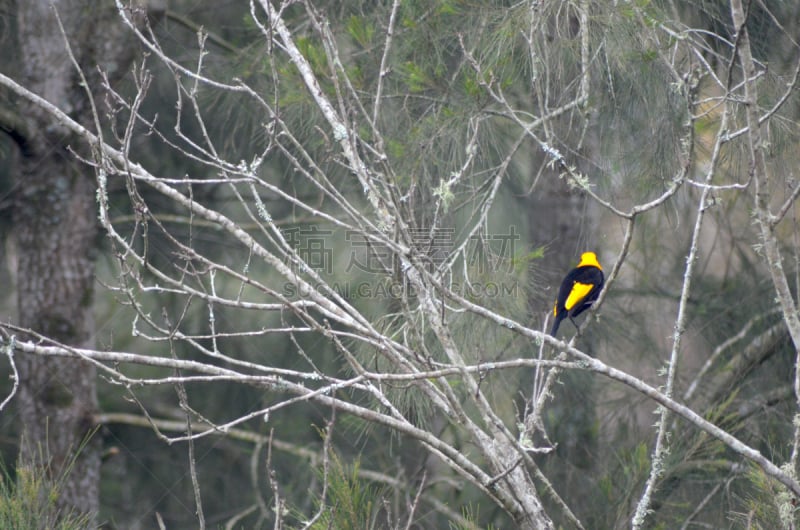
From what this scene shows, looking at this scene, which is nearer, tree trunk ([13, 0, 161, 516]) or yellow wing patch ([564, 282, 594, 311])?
yellow wing patch ([564, 282, 594, 311])

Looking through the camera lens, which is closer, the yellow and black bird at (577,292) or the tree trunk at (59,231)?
the yellow and black bird at (577,292)

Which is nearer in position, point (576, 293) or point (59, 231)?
point (576, 293)

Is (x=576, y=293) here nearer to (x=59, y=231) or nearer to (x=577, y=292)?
(x=577, y=292)

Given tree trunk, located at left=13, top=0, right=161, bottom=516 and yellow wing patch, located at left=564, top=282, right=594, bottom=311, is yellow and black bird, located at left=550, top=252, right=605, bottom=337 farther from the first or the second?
tree trunk, located at left=13, top=0, right=161, bottom=516

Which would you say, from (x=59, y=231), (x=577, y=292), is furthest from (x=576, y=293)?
(x=59, y=231)

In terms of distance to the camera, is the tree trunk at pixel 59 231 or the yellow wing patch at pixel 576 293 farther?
the tree trunk at pixel 59 231

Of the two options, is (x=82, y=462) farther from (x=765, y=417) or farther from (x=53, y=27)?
(x=765, y=417)

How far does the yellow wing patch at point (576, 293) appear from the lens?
3.02 metres

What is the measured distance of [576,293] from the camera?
9.94 ft

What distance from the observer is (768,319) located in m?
3.97

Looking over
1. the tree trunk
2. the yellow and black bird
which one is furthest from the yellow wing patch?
the tree trunk

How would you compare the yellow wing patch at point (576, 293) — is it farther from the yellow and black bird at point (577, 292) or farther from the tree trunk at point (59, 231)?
the tree trunk at point (59, 231)

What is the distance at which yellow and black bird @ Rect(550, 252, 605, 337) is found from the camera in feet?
9.92

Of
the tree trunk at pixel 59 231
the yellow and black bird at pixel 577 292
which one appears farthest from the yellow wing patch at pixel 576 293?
the tree trunk at pixel 59 231
